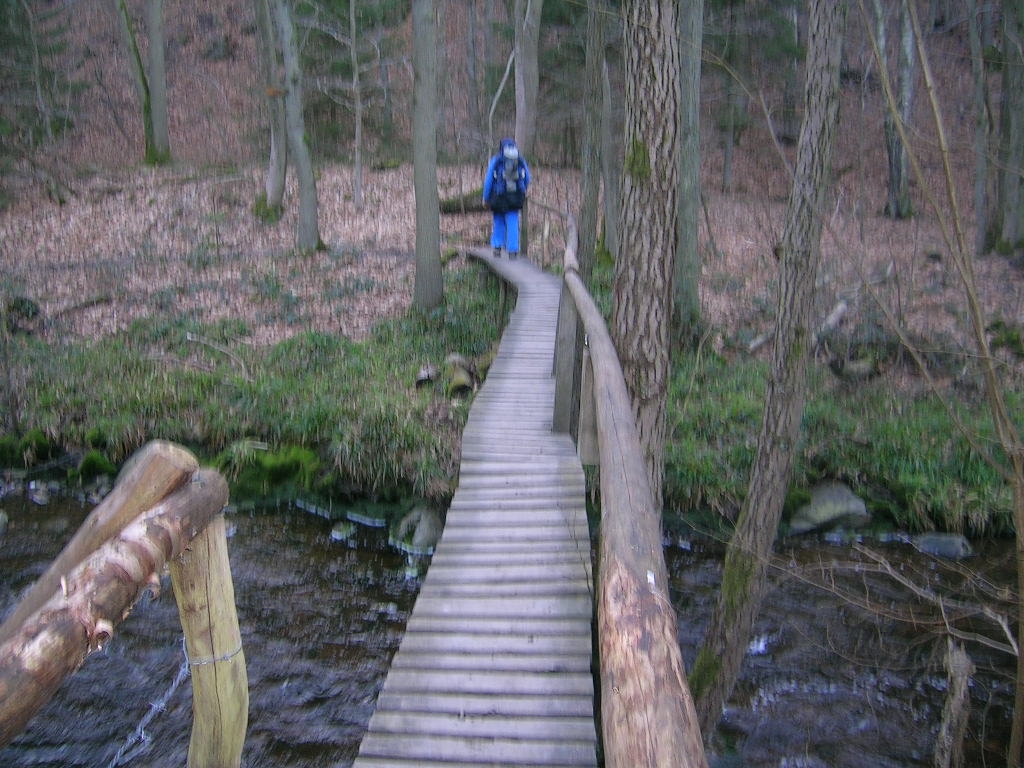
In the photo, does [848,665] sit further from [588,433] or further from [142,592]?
[142,592]

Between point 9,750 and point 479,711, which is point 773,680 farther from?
point 9,750

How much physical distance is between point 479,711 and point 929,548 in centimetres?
707

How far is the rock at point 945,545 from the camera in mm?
8758

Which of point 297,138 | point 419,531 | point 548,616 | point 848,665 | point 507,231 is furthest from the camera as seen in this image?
point 297,138

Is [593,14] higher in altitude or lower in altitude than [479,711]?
higher

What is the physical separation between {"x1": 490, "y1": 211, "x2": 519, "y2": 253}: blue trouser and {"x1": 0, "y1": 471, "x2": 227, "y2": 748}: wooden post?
12.0 meters

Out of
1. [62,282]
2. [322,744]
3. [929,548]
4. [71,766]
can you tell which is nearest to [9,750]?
[71,766]

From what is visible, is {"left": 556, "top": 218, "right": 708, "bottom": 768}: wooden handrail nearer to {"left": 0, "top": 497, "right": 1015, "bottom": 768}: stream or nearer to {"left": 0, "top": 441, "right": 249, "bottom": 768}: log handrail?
{"left": 0, "top": 441, "right": 249, "bottom": 768}: log handrail

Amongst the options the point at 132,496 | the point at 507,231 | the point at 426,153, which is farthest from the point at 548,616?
the point at 507,231

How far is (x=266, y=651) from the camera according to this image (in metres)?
6.74

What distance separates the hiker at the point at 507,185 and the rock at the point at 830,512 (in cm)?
668

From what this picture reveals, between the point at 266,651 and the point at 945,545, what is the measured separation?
23.9 feet

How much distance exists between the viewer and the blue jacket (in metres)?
12.6

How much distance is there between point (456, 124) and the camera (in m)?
27.0
